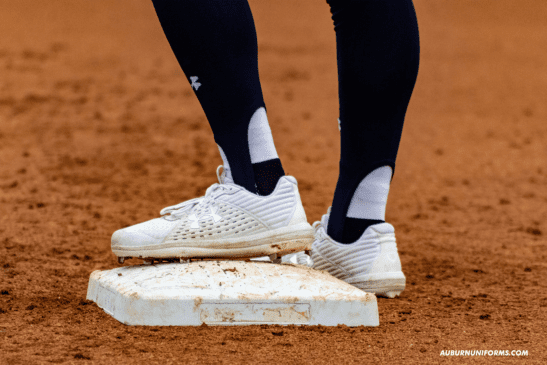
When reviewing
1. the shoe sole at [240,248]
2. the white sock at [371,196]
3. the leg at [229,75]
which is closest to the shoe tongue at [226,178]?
the leg at [229,75]

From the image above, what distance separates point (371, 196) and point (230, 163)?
11.8 inches

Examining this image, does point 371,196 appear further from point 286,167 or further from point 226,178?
point 286,167

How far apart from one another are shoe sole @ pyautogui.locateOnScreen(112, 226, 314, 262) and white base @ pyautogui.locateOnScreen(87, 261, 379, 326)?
5cm

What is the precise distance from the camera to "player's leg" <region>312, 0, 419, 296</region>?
112 centimetres

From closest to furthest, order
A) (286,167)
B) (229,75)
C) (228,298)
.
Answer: (228,298), (229,75), (286,167)

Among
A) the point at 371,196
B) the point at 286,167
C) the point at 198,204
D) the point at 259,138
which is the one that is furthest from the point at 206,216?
the point at 286,167

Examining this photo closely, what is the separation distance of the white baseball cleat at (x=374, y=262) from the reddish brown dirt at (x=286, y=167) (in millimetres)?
39

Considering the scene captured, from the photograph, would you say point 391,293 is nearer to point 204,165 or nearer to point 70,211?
point 70,211

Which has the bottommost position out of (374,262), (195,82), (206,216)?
(374,262)

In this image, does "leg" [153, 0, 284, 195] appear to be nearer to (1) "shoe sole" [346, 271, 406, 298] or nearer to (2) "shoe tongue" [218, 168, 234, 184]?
(2) "shoe tongue" [218, 168, 234, 184]

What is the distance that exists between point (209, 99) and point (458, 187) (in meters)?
1.94

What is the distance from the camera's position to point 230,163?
1205 mm

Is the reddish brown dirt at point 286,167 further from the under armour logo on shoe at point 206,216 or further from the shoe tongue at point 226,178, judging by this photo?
the shoe tongue at point 226,178

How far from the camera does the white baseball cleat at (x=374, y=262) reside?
3.96 feet
